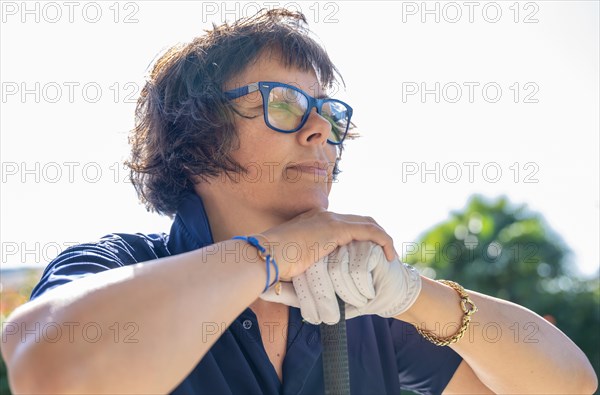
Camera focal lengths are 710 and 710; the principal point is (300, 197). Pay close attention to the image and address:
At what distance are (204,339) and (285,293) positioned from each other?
1.42 ft

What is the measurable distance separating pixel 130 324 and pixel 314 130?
933 millimetres

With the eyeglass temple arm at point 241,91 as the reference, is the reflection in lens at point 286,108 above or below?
below

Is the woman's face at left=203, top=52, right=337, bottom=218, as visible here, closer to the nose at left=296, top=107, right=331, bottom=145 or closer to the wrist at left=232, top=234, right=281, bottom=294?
the nose at left=296, top=107, right=331, bottom=145

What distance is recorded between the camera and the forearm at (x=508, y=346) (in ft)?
7.07

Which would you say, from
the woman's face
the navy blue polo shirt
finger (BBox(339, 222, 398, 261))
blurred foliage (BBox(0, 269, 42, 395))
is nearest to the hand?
finger (BBox(339, 222, 398, 261))

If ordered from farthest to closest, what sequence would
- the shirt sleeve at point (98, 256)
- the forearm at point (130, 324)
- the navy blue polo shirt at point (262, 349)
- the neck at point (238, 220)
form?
the neck at point (238, 220)
the navy blue polo shirt at point (262, 349)
the shirt sleeve at point (98, 256)
the forearm at point (130, 324)

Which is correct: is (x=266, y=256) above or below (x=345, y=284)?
above

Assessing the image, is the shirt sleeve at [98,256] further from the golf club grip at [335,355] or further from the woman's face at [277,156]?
the golf club grip at [335,355]

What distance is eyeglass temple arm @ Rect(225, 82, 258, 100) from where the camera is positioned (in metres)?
2.15

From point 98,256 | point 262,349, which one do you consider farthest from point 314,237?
point 98,256

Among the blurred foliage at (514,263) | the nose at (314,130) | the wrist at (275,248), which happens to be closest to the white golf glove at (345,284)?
the wrist at (275,248)

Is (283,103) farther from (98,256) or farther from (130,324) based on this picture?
(130,324)

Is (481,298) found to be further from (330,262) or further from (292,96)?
(292,96)

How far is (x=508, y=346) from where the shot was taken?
2.17 metres
